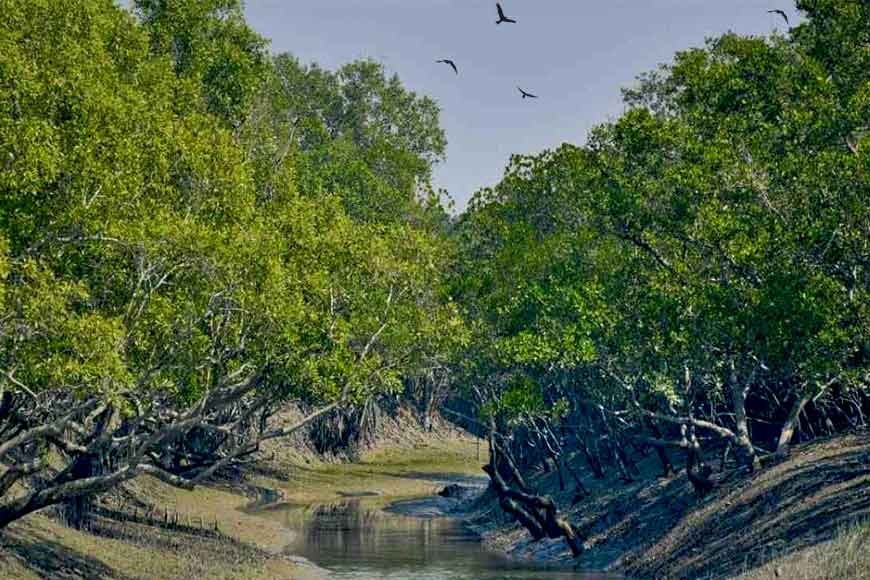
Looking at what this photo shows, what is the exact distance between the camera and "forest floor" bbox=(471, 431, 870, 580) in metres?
30.7

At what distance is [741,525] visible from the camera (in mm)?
39375

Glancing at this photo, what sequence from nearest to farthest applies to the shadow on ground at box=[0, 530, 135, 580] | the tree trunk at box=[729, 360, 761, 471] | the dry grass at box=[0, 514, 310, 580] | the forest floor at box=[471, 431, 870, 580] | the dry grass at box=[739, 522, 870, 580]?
the dry grass at box=[739, 522, 870, 580] < the forest floor at box=[471, 431, 870, 580] < the shadow on ground at box=[0, 530, 135, 580] < the dry grass at box=[0, 514, 310, 580] < the tree trunk at box=[729, 360, 761, 471]

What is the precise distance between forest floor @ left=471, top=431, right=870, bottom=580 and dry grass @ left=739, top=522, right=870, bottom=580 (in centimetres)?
4

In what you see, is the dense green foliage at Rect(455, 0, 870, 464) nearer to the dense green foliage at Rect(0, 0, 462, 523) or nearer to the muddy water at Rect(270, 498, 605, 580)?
the muddy water at Rect(270, 498, 605, 580)

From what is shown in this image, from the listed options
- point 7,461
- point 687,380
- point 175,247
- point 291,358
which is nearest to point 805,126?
point 687,380

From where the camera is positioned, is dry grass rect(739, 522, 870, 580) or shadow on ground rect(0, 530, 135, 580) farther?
shadow on ground rect(0, 530, 135, 580)

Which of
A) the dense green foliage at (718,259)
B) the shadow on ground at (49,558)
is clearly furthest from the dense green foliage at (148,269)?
the dense green foliage at (718,259)

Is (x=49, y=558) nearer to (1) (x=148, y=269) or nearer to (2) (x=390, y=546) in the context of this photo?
(1) (x=148, y=269)

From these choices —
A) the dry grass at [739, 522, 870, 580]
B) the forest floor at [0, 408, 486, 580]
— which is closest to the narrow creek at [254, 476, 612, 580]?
the forest floor at [0, 408, 486, 580]

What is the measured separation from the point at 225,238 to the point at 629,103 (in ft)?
249

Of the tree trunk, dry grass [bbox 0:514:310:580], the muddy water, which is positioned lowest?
the muddy water

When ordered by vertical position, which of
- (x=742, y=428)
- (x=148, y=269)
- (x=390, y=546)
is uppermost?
(x=148, y=269)

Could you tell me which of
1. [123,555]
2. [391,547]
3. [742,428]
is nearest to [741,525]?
[742,428]

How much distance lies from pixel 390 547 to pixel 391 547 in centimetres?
5
